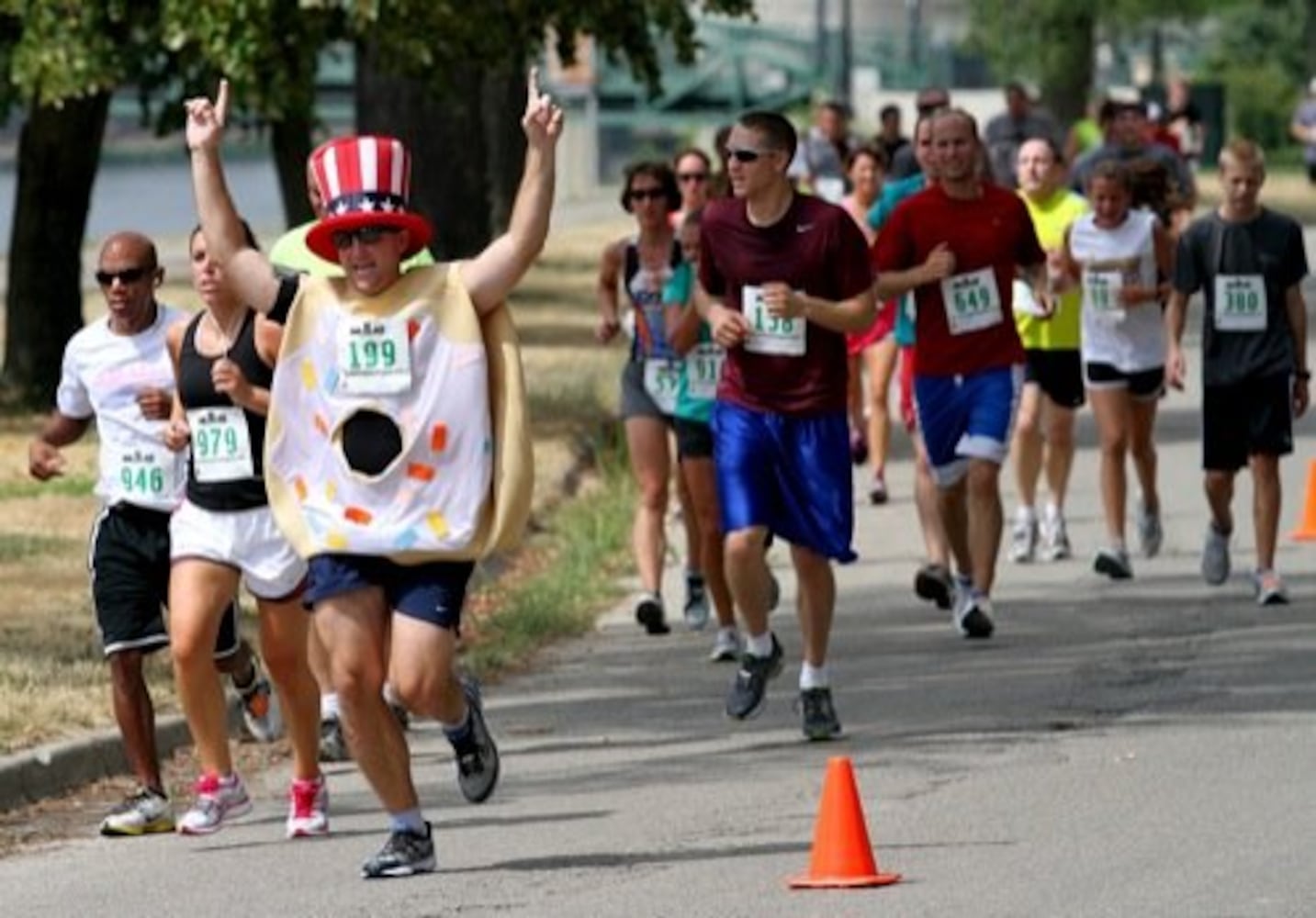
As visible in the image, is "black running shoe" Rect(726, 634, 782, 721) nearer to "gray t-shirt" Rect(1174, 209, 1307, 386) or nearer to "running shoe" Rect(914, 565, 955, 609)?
"running shoe" Rect(914, 565, 955, 609)

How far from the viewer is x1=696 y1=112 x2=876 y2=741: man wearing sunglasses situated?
45.2ft

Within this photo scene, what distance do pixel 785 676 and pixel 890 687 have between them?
0.63 meters

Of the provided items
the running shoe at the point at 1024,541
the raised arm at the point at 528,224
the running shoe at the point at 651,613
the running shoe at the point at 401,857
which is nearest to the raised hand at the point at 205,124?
the raised arm at the point at 528,224

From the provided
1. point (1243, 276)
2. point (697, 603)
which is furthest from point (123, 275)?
point (1243, 276)

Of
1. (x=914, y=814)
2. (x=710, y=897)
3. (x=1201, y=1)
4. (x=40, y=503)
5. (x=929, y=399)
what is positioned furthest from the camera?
(x=1201, y=1)

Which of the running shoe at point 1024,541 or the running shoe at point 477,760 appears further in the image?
the running shoe at point 1024,541

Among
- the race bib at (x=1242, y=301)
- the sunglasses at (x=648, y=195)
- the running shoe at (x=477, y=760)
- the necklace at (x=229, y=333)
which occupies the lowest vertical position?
the running shoe at (x=477, y=760)

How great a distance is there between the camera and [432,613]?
1073cm

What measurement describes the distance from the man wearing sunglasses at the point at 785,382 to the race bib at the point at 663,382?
2.37 meters

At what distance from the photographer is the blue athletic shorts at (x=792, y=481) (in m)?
13.8

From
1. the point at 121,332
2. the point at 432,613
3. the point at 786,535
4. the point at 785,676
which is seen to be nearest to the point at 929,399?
the point at 785,676

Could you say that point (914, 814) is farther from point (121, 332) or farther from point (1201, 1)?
point (1201, 1)

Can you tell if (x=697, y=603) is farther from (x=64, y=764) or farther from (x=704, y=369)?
(x=64, y=764)

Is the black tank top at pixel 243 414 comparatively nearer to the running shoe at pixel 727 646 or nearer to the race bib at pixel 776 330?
the race bib at pixel 776 330
